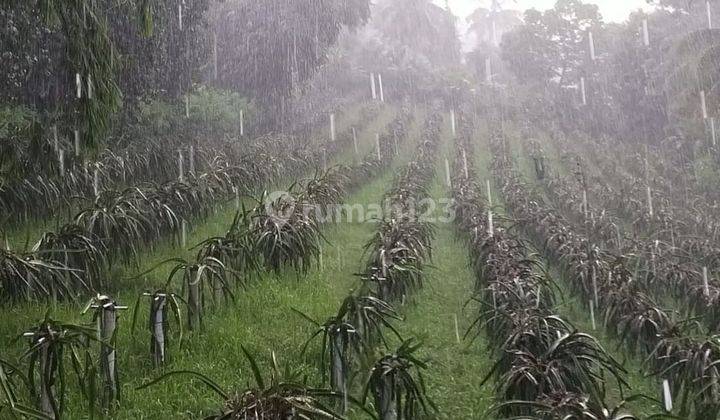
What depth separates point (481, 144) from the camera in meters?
25.8

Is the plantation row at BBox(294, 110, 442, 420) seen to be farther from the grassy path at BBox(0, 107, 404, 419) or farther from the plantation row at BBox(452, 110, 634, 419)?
the plantation row at BBox(452, 110, 634, 419)

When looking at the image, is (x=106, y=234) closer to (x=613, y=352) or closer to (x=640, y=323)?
(x=640, y=323)

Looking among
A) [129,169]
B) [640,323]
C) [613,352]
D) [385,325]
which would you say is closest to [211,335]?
[385,325]

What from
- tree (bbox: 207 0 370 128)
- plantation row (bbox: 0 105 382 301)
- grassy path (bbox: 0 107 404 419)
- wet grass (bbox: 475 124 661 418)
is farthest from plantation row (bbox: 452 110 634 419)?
tree (bbox: 207 0 370 128)

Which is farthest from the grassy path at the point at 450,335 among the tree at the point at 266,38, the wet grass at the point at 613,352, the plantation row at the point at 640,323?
the tree at the point at 266,38

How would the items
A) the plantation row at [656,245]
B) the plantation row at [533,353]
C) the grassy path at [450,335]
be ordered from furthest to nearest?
the plantation row at [656,245]
the grassy path at [450,335]
the plantation row at [533,353]

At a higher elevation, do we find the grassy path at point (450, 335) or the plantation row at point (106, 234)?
the plantation row at point (106, 234)

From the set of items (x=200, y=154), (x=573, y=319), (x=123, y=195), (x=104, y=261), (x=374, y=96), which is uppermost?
(x=374, y=96)

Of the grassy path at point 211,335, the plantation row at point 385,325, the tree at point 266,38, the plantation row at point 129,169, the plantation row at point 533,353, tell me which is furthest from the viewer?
the tree at point 266,38

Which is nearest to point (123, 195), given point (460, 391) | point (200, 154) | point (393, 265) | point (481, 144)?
point (393, 265)

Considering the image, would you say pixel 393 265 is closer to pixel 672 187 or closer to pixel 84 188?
pixel 84 188

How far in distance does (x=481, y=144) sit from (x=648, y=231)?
42.3 feet

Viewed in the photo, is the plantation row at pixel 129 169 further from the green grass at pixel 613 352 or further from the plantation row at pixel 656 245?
the plantation row at pixel 656 245

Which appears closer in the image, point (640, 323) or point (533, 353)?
point (533, 353)
